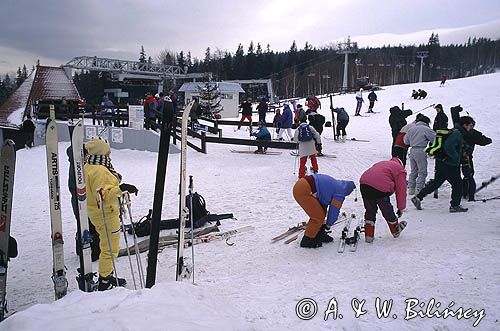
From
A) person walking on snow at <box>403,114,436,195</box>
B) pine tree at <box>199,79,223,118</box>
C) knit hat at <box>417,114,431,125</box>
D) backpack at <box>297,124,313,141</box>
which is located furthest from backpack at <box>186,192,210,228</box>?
pine tree at <box>199,79,223,118</box>

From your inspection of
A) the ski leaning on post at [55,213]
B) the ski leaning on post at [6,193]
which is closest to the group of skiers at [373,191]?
the ski leaning on post at [55,213]

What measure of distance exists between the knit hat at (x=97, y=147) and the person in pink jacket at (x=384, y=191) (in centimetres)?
Result: 353

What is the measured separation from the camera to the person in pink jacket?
4805 mm

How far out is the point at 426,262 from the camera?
407 centimetres

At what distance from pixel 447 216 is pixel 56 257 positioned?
6035 millimetres

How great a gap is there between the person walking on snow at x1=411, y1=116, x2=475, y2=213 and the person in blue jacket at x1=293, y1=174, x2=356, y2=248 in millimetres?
2251

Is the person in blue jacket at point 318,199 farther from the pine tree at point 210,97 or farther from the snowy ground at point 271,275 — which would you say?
the pine tree at point 210,97

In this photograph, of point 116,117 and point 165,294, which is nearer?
point 165,294

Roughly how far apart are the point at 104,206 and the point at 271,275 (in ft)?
7.06

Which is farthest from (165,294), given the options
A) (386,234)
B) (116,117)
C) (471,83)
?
(471,83)

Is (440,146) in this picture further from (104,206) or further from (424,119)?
(104,206)

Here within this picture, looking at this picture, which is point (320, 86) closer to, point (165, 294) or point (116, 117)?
point (116, 117)

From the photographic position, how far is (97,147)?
4.18 m

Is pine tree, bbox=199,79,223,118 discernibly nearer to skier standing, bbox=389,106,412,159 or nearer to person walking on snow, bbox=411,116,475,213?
skier standing, bbox=389,106,412,159
